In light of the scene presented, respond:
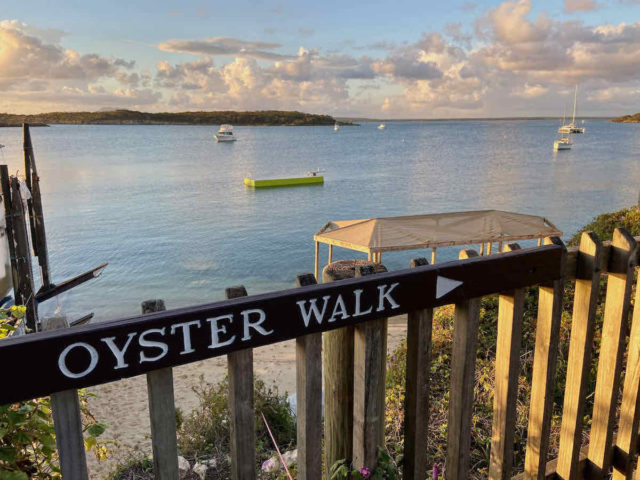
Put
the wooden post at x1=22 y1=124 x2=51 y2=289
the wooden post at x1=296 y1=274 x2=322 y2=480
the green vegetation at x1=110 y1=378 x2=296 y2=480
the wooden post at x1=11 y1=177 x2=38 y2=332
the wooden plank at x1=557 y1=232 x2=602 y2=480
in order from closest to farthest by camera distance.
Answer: the wooden post at x1=296 y1=274 x2=322 y2=480 → the wooden plank at x1=557 y1=232 x2=602 y2=480 → the green vegetation at x1=110 y1=378 x2=296 y2=480 → the wooden post at x1=11 y1=177 x2=38 y2=332 → the wooden post at x1=22 y1=124 x2=51 y2=289

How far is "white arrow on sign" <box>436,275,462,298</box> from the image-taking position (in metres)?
1.81

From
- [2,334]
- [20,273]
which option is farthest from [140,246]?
[2,334]

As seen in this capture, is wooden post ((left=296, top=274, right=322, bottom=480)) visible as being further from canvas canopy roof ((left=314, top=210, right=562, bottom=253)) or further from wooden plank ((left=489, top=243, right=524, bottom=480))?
canvas canopy roof ((left=314, top=210, right=562, bottom=253))

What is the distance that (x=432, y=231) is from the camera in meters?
12.5

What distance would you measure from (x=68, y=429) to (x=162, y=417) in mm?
231

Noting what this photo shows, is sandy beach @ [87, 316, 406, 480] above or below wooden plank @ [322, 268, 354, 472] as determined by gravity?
below

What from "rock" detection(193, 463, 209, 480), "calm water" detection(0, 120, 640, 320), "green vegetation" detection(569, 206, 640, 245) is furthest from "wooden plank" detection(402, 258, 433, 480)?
"calm water" detection(0, 120, 640, 320)

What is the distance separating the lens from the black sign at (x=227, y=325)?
1212 mm

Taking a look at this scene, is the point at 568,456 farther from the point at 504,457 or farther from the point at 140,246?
the point at 140,246

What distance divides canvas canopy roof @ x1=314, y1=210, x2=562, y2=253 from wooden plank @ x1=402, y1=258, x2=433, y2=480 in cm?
955

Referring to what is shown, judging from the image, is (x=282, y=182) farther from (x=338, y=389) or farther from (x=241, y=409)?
(x=241, y=409)

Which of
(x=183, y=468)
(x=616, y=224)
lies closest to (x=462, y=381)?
(x=183, y=468)

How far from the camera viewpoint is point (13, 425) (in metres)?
1.97

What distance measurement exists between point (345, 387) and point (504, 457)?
0.77m
